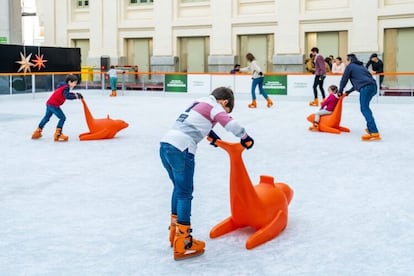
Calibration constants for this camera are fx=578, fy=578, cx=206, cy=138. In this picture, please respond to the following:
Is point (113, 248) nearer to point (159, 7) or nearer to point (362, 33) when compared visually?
point (362, 33)

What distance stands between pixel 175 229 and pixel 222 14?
2796 cm

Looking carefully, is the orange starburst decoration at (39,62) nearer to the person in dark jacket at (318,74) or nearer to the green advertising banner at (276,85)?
the green advertising banner at (276,85)

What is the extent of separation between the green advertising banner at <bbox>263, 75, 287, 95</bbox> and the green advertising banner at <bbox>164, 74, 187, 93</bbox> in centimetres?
377

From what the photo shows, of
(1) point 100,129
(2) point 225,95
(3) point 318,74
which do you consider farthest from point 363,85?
(3) point 318,74

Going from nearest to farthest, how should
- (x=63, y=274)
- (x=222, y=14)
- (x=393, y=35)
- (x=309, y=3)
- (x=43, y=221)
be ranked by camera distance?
1. (x=63, y=274)
2. (x=43, y=221)
3. (x=393, y=35)
4. (x=309, y=3)
5. (x=222, y=14)

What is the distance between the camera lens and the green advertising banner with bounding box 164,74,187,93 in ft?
83.7

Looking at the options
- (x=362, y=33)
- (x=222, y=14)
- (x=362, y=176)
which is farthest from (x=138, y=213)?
(x=222, y=14)

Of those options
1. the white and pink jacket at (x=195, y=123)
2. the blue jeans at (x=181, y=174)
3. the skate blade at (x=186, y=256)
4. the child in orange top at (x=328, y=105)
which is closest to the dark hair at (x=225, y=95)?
the white and pink jacket at (x=195, y=123)

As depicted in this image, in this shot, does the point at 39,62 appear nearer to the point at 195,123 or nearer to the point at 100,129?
the point at 100,129

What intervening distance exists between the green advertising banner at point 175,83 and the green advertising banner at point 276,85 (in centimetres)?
377

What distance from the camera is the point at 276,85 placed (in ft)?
77.4

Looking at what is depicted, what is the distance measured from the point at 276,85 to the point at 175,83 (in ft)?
15.7

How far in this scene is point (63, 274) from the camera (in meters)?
4.01

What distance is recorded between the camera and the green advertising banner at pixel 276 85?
2334 centimetres
